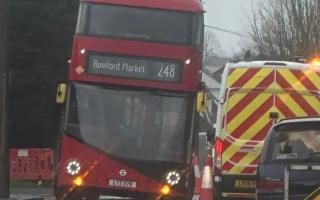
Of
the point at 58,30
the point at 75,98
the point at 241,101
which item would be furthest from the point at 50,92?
the point at 241,101

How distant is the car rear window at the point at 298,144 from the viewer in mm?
9242

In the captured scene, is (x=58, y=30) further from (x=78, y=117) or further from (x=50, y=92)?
(x=78, y=117)

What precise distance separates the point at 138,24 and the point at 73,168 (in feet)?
9.46

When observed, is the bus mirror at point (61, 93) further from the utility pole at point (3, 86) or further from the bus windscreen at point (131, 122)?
the utility pole at point (3, 86)

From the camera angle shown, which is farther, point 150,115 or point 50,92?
point 50,92

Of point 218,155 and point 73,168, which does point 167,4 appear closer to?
point 218,155

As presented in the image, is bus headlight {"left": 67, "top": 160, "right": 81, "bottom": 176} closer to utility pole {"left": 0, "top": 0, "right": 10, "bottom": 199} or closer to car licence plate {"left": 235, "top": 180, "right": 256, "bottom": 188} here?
utility pole {"left": 0, "top": 0, "right": 10, "bottom": 199}

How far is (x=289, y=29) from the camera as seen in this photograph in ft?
127

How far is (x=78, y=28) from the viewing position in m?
14.4

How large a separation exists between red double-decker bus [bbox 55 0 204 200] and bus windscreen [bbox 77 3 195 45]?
0.8 inches

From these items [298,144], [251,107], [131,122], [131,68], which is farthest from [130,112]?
[298,144]

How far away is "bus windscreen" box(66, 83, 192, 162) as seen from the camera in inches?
560

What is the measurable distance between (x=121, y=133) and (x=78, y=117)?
2.73 feet

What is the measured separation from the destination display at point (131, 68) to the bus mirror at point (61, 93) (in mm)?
541
